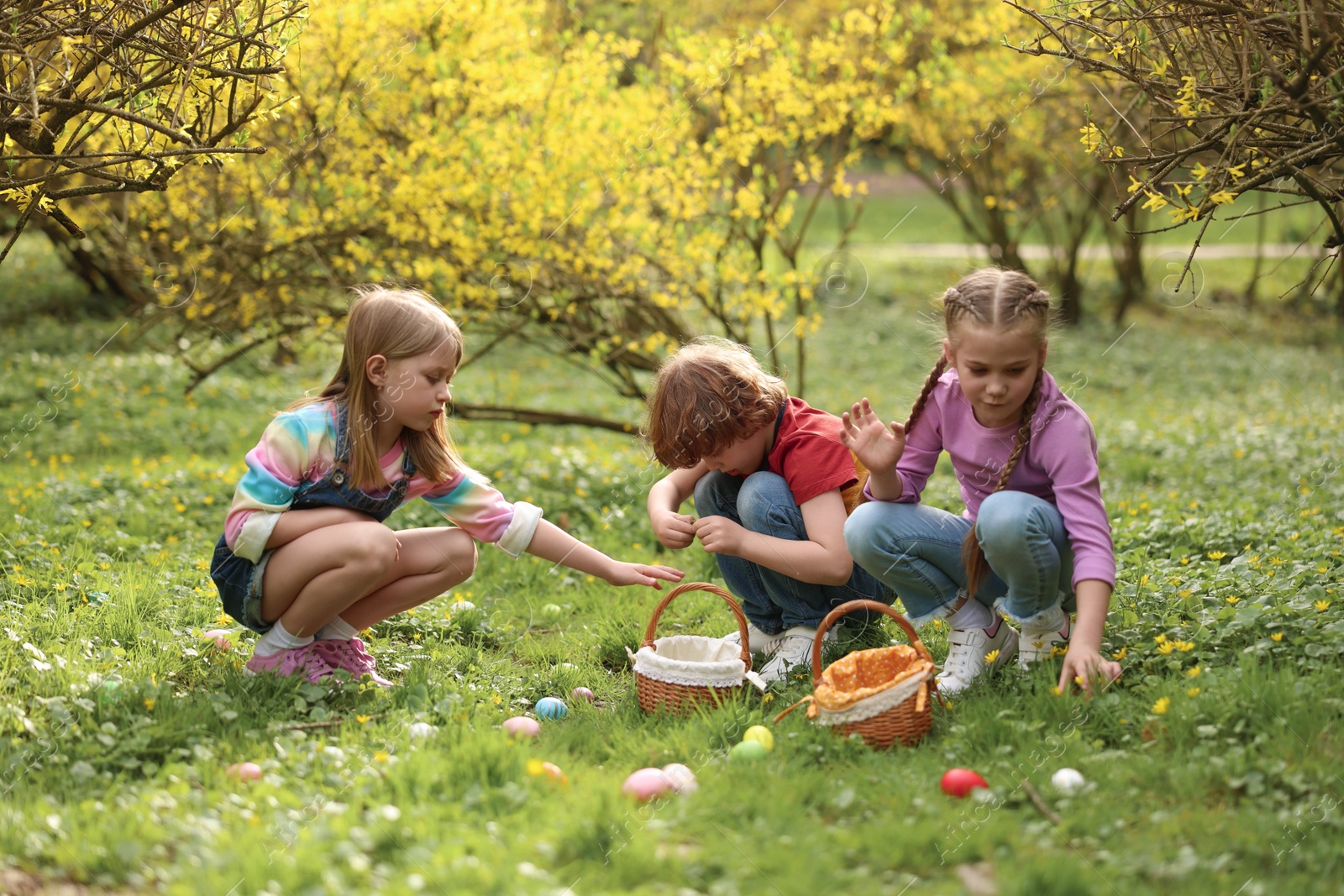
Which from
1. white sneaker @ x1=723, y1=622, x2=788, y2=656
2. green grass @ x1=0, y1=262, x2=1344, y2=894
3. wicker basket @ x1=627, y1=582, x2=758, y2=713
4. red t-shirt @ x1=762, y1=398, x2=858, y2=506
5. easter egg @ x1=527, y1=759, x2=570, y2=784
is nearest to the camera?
A: green grass @ x1=0, y1=262, x2=1344, y2=894

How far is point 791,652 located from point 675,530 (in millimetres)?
500

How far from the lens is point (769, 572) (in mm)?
3199

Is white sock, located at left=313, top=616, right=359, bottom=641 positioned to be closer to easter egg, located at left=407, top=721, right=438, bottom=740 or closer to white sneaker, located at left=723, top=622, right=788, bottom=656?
easter egg, located at left=407, top=721, right=438, bottom=740

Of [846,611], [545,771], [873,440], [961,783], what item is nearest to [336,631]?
[545,771]

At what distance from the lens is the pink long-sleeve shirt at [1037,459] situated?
2.64m

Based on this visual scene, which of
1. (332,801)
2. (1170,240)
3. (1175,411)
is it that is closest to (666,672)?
(332,801)

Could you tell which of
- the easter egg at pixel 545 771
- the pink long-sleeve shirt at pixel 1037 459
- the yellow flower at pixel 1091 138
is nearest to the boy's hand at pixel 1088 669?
the pink long-sleeve shirt at pixel 1037 459

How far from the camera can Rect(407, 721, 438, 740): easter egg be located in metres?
2.55

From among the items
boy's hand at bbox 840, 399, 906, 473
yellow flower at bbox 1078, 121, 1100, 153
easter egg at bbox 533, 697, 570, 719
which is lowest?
easter egg at bbox 533, 697, 570, 719

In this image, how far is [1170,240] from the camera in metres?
21.3

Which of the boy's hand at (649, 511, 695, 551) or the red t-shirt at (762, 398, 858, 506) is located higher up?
the red t-shirt at (762, 398, 858, 506)

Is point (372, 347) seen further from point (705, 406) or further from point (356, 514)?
point (705, 406)

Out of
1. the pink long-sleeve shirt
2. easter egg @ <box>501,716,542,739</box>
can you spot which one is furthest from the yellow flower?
easter egg @ <box>501,716,542,739</box>

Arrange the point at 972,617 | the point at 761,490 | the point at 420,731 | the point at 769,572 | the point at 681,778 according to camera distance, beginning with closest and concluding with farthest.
Answer: 1. the point at 681,778
2. the point at 420,731
3. the point at 972,617
4. the point at 761,490
5. the point at 769,572
